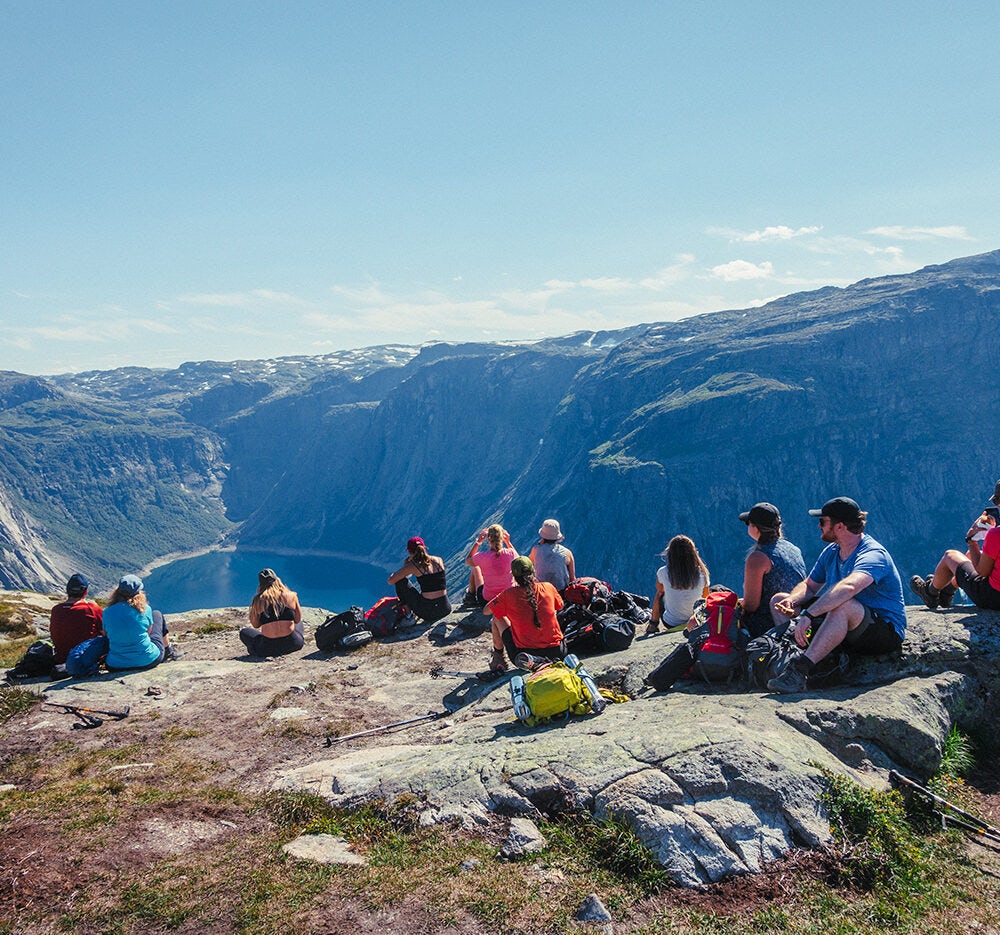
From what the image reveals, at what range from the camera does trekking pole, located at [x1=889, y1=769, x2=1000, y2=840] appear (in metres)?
7.89

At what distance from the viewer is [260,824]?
8.57 metres

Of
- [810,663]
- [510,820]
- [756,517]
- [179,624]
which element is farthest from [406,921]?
[179,624]

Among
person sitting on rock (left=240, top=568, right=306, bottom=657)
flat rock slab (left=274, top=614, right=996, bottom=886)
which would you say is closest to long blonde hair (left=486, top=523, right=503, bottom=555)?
person sitting on rock (left=240, top=568, right=306, bottom=657)

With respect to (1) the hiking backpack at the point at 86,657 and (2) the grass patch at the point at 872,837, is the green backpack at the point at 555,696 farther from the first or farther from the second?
(1) the hiking backpack at the point at 86,657

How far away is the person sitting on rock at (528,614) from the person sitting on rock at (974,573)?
294 inches

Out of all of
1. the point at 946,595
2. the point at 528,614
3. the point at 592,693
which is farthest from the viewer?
the point at 946,595

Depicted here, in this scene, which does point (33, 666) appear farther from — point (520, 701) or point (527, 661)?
point (520, 701)

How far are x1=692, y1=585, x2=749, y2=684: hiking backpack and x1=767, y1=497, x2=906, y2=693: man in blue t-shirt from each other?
78 centimetres

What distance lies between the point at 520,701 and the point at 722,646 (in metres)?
3.34

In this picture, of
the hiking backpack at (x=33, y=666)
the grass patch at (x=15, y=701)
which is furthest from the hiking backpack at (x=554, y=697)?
the hiking backpack at (x=33, y=666)

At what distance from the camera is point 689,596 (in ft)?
48.2

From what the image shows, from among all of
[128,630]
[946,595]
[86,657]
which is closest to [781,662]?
[946,595]

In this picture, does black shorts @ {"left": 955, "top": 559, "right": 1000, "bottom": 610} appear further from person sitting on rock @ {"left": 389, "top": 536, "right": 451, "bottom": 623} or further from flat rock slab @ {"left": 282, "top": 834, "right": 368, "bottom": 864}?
person sitting on rock @ {"left": 389, "top": 536, "right": 451, "bottom": 623}

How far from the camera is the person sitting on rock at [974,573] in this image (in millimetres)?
11320
